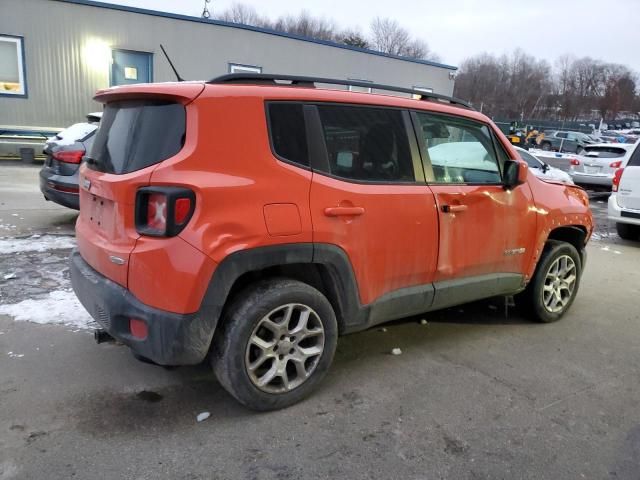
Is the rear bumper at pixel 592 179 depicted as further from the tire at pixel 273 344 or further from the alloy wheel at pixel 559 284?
the tire at pixel 273 344

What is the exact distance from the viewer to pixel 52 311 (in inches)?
174

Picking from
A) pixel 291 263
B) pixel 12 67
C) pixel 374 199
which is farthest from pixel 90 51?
pixel 291 263

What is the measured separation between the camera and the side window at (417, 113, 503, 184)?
371cm

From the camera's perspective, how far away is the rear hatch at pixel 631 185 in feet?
27.9

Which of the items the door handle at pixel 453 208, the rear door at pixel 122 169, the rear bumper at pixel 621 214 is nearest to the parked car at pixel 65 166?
the rear door at pixel 122 169

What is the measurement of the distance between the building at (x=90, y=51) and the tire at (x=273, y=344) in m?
14.7

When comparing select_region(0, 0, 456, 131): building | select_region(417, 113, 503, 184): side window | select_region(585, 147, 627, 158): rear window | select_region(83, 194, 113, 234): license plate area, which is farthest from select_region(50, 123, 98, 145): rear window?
select_region(585, 147, 627, 158): rear window

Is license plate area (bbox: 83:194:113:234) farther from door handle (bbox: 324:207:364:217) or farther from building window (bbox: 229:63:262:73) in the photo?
building window (bbox: 229:63:262:73)

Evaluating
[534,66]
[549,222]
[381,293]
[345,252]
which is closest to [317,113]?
[345,252]

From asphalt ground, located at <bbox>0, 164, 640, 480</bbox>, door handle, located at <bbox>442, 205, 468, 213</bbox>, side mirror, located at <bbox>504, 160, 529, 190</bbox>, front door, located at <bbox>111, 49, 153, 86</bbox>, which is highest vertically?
front door, located at <bbox>111, 49, 153, 86</bbox>

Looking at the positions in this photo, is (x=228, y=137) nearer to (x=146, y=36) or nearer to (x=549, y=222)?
(x=549, y=222)

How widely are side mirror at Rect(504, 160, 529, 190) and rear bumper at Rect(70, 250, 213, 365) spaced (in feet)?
8.38

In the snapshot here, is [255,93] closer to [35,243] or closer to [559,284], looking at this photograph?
[559,284]

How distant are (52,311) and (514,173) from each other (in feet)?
12.7
